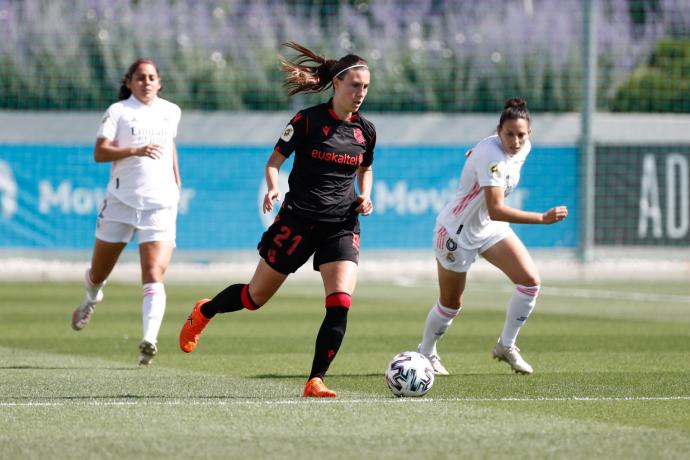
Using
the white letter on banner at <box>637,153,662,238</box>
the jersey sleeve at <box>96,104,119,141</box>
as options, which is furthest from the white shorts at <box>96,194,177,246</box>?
the white letter on banner at <box>637,153,662,238</box>

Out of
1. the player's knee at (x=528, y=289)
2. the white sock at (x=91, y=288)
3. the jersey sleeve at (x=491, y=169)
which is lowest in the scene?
the white sock at (x=91, y=288)

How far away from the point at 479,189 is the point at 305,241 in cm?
173

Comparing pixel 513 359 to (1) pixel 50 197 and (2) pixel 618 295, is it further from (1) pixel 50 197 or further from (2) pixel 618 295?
(1) pixel 50 197

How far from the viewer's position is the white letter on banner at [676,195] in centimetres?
2411

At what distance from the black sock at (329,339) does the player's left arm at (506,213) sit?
139 centimetres

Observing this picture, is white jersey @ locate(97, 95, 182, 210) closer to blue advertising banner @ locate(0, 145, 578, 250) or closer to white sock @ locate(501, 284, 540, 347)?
white sock @ locate(501, 284, 540, 347)

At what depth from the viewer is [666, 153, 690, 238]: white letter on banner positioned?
24.1m

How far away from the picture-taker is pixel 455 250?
10.1 meters

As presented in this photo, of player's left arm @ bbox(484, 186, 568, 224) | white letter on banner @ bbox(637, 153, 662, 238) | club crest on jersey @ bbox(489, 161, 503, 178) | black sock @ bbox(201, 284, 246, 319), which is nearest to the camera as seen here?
player's left arm @ bbox(484, 186, 568, 224)

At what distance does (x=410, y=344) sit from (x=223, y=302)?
3.44 m

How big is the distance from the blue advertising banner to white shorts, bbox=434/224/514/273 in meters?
12.3

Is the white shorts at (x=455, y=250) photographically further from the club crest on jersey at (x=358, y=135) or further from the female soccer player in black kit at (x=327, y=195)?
the club crest on jersey at (x=358, y=135)

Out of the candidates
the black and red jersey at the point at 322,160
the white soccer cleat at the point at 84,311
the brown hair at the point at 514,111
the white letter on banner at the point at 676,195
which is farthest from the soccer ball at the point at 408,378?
the white letter on banner at the point at 676,195

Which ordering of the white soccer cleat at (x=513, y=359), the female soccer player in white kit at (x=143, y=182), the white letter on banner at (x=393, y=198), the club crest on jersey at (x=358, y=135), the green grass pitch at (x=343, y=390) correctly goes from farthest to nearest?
the white letter on banner at (x=393, y=198) < the female soccer player in white kit at (x=143, y=182) < the white soccer cleat at (x=513, y=359) < the club crest on jersey at (x=358, y=135) < the green grass pitch at (x=343, y=390)
